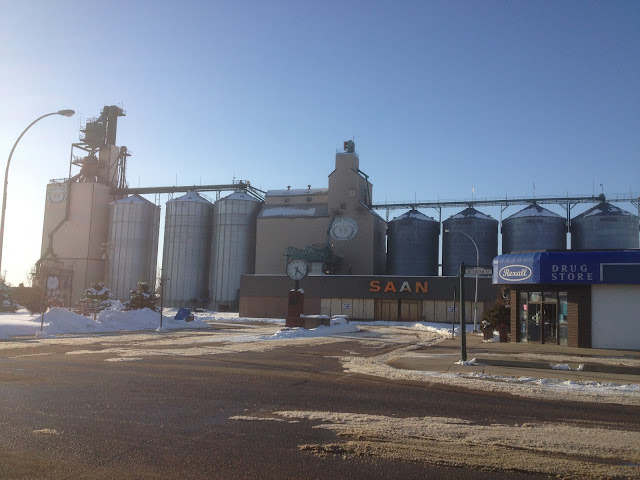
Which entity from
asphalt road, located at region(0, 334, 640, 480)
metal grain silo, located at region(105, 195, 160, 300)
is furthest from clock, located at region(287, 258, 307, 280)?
metal grain silo, located at region(105, 195, 160, 300)

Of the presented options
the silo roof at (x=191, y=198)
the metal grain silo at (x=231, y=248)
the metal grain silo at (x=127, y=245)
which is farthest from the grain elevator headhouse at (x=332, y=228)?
the metal grain silo at (x=127, y=245)

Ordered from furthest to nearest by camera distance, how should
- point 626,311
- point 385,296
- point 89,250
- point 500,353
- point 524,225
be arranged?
point 89,250, point 524,225, point 385,296, point 626,311, point 500,353

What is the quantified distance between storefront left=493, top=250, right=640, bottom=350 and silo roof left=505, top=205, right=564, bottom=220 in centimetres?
4114

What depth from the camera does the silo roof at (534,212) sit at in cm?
6675

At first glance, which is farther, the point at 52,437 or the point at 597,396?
the point at 597,396

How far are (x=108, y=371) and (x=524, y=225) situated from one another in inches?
2387

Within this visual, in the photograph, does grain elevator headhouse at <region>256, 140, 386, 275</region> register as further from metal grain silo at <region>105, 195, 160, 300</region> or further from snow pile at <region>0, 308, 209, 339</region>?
snow pile at <region>0, 308, 209, 339</region>

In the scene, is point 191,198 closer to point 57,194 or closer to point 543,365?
point 57,194

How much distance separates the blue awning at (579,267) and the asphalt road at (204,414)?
50.4 feet

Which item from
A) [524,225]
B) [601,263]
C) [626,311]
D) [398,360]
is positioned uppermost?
[524,225]

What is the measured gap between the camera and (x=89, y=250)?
80.1m

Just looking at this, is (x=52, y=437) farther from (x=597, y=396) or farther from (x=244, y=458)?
(x=597, y=396)

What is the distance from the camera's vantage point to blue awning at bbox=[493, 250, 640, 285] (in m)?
25.9

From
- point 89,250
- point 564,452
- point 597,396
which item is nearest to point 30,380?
point 564,452
